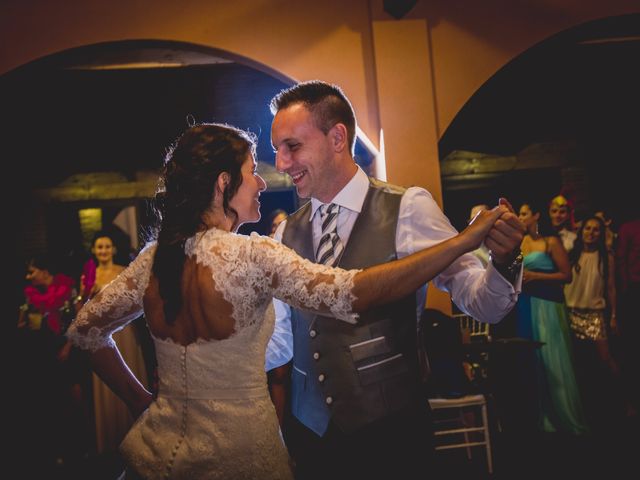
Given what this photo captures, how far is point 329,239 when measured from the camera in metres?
1.85

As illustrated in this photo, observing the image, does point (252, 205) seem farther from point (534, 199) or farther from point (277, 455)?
point (534, 199)

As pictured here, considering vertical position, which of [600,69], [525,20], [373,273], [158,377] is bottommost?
[158,377]

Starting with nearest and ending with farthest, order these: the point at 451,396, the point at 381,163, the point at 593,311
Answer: the point at 381,163
the point at 451,396
the point at 593,311

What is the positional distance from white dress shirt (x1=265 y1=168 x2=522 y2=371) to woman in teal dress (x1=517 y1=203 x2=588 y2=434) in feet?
10.2

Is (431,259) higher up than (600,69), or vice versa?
(600,69)

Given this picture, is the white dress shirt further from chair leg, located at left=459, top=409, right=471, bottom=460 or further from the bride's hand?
chair leg, located at left=459, top=409, right=471, bottom=460

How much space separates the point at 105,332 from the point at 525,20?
3440mm

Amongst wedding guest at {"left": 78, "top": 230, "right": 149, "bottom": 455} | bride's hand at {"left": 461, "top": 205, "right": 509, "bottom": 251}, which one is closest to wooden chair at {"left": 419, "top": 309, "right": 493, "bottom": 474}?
bride's hand at {"left": 461, "top": 205, "right": 509, "bottom": 251}

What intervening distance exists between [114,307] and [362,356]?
74 cm

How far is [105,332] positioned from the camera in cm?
167

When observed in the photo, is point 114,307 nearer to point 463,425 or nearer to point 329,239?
point 329,239

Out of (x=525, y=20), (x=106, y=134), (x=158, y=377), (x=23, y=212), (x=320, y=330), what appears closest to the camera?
(x=158, y=377)

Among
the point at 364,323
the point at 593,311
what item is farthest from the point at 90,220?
the point at 364,323

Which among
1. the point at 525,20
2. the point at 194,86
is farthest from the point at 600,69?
the point at 194,86
